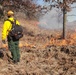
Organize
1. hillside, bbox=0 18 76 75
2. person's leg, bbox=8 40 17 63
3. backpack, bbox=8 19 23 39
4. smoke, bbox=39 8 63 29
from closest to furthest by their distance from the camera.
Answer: hillside, bbox=0 18 76 75, backpack, bbox=8 19 23 39, person's leg, bbox=8 40 17 63, smoke, bbox=39 8 63 29

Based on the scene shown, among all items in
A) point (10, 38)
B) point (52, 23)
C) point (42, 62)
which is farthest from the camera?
point (52, 23)

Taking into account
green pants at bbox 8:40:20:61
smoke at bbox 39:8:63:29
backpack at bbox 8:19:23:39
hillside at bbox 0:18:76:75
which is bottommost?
smoke at bbox 39:8:63:29

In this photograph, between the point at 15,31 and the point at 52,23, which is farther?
the point at 52,23

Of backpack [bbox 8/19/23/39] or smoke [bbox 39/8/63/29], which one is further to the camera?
smoke [bbox 39/8/63/29]

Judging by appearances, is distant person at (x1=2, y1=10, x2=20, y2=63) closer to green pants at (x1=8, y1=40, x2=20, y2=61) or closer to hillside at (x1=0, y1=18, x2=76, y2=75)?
green pants at (x1=8, y1=40, x2=20, y2=61)

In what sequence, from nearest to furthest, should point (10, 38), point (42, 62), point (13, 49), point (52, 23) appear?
point (10, 38)
point (13, 49)
point (42, 62)
point (52, 23)

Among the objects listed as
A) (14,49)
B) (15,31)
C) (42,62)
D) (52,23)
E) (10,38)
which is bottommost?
(52,23)

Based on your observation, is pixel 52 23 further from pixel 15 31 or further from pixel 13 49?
pixel 15 31

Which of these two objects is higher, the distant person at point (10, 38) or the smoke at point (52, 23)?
the distant person at point (10, 38)

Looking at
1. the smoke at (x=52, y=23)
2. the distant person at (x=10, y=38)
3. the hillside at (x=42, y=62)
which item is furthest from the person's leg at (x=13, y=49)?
the smoke at (x=52, y=23)

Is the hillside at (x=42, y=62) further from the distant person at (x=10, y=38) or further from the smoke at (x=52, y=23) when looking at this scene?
the smoke at (x=52, y=23)

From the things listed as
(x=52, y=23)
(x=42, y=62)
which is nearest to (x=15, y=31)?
(x=42, y=62)

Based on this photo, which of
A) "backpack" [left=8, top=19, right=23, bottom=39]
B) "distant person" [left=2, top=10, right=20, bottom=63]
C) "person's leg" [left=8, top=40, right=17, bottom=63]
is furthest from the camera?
"person's leg" [left=8, top=40, right=17, bottom=63]

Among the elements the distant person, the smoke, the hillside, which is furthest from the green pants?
the smoke
